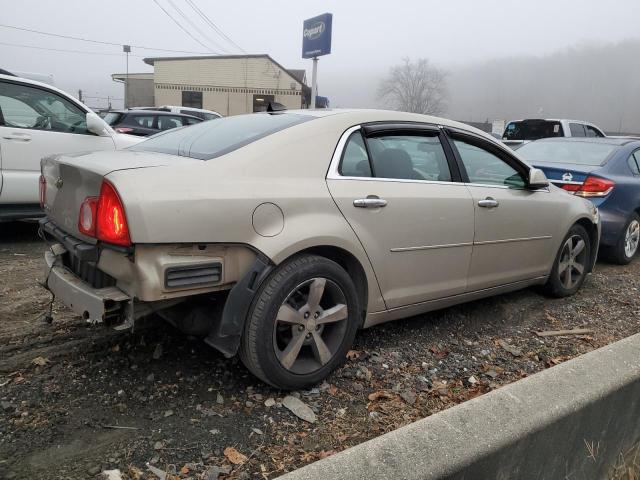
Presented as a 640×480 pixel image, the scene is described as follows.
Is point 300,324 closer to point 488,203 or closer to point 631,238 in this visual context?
point 488,203

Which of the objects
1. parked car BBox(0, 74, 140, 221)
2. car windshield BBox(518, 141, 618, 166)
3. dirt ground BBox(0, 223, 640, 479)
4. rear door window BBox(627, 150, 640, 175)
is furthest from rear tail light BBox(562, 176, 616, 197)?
parked car BBox(0, 74, 140, 221)

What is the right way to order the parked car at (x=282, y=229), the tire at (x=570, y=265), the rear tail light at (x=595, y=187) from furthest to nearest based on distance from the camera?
the rear tail light at (x=595, y=187) → the tire at (x=570, y=265) → the parked car at (x=282, y=229)

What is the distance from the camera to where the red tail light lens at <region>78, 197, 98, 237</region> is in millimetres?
2465

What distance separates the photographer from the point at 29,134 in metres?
5.39

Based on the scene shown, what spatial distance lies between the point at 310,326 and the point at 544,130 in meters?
12.5

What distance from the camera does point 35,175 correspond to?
17.9ft

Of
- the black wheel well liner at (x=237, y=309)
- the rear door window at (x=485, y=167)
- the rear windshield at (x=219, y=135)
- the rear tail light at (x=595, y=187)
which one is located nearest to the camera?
the black wheel well liner at (x=237, y=309)

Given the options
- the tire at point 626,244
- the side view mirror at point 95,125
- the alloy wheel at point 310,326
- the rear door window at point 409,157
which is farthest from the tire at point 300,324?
the tire at point 626,244

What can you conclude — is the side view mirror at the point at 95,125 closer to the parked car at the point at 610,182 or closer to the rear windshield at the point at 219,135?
the rear windshield at the point at 219,135

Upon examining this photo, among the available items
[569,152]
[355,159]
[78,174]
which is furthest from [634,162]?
[78,174]

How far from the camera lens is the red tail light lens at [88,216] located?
2.46 m

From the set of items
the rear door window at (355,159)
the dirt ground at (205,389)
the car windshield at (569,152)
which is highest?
the car windshield at (569,152)

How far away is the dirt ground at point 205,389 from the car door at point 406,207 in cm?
Result: 46

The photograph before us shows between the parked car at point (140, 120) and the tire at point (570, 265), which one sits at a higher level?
the parked car at point (140, 120)
